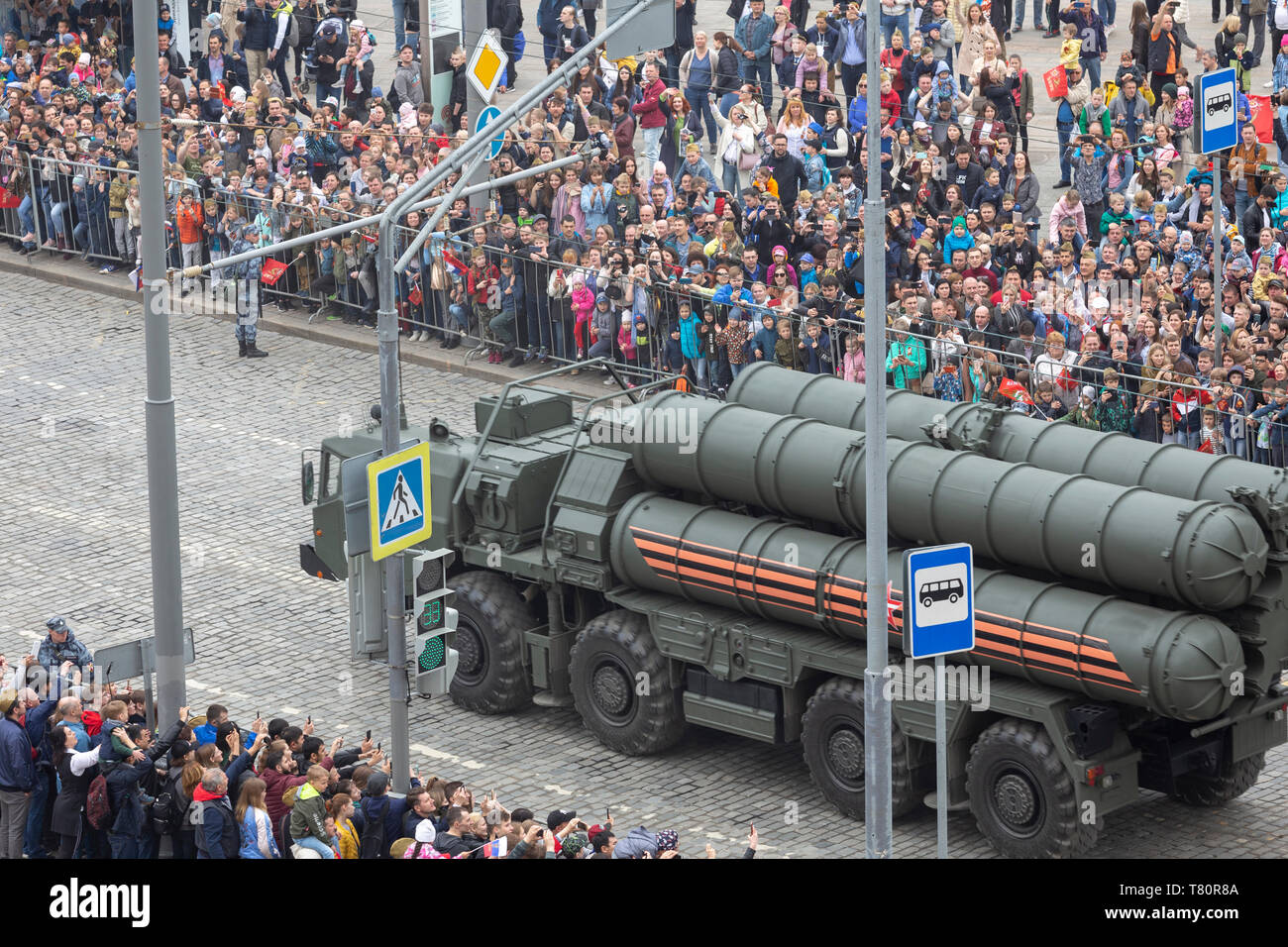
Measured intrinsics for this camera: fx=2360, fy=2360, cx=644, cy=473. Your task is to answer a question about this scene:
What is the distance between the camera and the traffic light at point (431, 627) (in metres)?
17.5

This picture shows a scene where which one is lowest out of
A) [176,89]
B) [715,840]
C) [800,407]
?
[715,840]

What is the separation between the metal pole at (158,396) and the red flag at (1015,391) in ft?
33.1

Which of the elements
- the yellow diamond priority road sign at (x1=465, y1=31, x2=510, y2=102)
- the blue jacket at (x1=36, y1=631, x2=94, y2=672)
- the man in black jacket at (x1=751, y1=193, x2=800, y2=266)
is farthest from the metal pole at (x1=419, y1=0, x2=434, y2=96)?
the blue jacket at (x1=36, y1=631, x2=94, y2=672)

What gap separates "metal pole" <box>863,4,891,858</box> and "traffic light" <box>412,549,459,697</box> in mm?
3540

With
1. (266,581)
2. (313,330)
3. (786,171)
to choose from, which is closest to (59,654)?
(266,581)

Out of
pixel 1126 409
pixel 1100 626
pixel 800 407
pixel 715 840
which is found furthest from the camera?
pixel 1126 409

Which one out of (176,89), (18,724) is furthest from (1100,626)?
(176,89)

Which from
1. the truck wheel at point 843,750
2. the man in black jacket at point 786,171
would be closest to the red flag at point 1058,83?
the man in black jacket at point 786,171

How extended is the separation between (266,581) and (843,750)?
7.87 m

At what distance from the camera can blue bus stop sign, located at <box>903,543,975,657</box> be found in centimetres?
1474

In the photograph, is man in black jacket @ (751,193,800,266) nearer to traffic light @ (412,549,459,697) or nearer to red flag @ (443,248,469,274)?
red flag @ (443,248,469,274)
